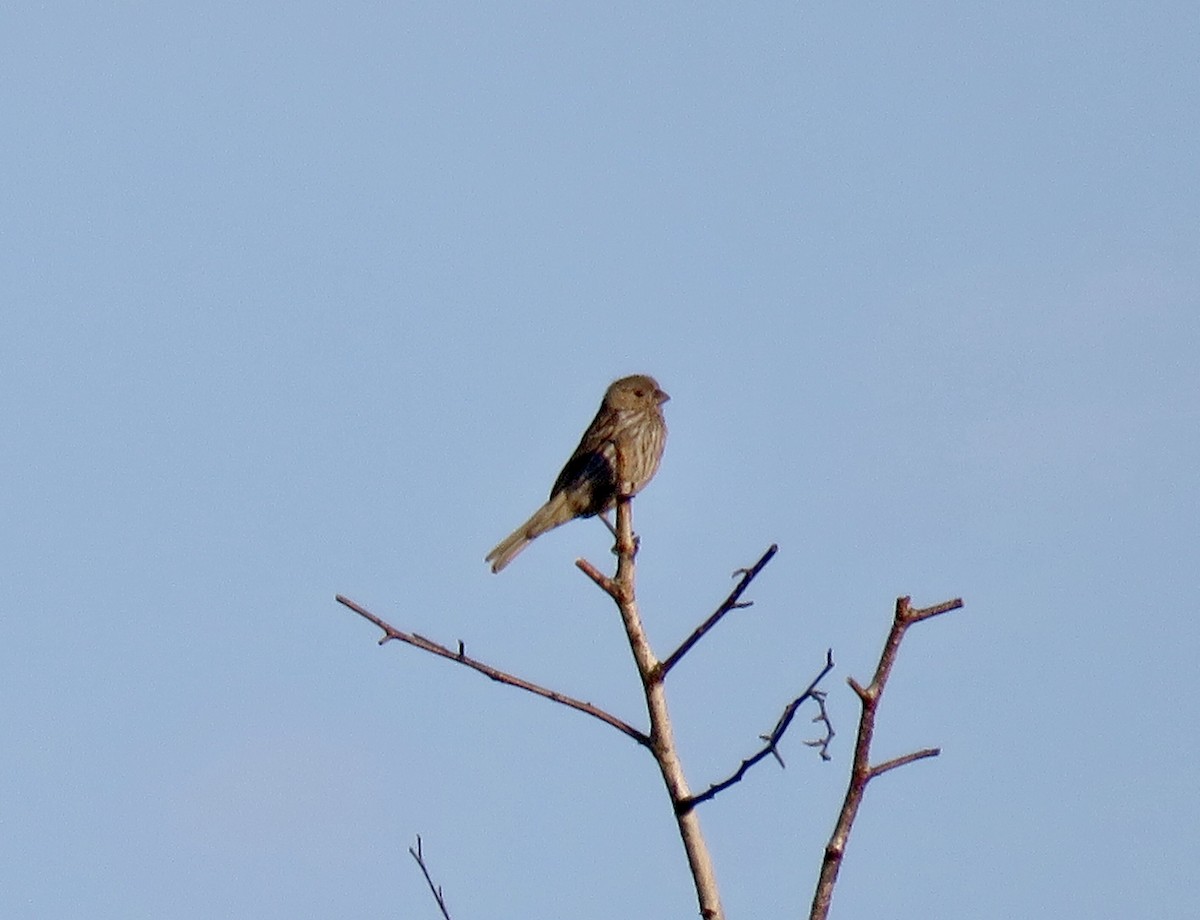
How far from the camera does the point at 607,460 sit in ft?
36.9

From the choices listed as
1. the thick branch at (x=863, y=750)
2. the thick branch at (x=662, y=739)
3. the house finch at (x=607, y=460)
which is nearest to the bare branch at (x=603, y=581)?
the thick branch at (x=662, y=739)

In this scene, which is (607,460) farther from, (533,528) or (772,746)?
(772,746)

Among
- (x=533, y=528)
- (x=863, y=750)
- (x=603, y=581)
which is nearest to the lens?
(x=863, y=750)

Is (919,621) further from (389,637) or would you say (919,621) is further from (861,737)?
(389,637)

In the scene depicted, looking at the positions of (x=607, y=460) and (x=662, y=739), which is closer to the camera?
(x=662, y=739)

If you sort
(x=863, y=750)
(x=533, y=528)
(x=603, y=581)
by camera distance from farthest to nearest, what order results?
1. (x=533, y=528)
2. (x=603, y=581)
3. (x=863, y=750)

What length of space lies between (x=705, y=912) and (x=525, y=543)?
654cm

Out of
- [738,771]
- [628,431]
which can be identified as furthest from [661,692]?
[628,431]

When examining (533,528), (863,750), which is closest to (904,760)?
(863,750)

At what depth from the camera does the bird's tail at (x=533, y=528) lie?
1064cm

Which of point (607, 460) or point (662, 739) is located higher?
point (607, 460)

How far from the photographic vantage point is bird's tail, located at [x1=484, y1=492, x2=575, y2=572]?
34.9 feet

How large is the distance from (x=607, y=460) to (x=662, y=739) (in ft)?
21.9

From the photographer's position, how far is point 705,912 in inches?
169
